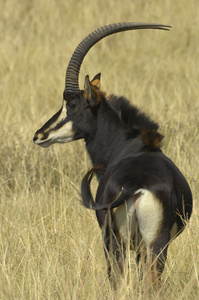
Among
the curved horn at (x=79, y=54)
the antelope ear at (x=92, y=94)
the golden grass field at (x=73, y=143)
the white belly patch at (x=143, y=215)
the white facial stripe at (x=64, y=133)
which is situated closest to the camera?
the white belly patch at (x=143, y=215)

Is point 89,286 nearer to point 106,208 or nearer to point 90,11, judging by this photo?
point 106,208

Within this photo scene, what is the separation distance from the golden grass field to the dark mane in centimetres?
62

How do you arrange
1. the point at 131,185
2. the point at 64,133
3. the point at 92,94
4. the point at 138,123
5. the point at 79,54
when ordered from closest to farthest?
the point at 131,185 < the point at 138,123 < the point at 92,94 < the point at 64,133 < the point at 79,54

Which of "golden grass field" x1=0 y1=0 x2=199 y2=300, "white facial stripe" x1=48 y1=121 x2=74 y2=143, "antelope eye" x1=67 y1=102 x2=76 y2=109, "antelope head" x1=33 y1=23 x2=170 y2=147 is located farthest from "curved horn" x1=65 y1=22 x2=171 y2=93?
"golden grass field" x1=0 y1=0 x2=199 y2=300

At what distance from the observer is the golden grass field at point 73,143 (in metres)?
3.68

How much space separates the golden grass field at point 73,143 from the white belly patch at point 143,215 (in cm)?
22

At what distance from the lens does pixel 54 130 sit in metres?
4.29

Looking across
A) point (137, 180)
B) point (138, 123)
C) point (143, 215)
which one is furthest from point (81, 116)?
point (143, 215)

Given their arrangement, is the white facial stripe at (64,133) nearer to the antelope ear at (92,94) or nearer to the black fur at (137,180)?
the antelope ear at (92,94)

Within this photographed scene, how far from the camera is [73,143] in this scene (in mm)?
6770

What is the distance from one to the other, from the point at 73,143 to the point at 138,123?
2.83m

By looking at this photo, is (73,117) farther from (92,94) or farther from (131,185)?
(131,185)

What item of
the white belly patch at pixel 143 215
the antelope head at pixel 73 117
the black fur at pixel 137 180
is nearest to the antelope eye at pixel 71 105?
the antelope head at pixel 73 117

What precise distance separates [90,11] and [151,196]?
9680 mm
